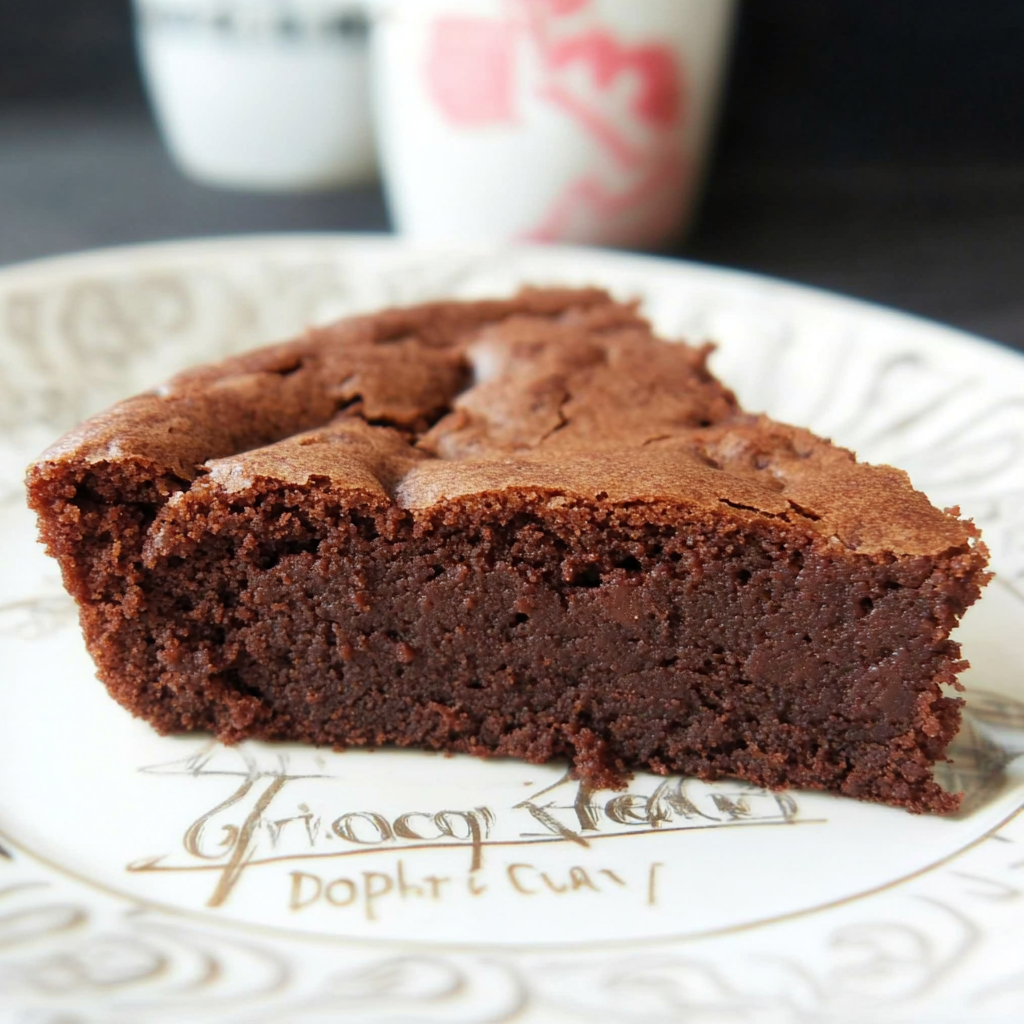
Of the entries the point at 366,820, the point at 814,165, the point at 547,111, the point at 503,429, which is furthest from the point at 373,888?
the point at 814,165

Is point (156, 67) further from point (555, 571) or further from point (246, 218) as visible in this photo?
point (555, 571)

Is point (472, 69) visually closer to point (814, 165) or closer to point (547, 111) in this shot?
point (547, 111)

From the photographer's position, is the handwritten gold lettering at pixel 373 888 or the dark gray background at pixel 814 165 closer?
the handwritten gold lettering at pixel 373 888

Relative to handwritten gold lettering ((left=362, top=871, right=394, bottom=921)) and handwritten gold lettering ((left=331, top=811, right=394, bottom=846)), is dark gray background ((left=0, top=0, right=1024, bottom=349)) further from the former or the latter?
handwritten gold lettering ((left=362, top=871, right=394, bottom=921))

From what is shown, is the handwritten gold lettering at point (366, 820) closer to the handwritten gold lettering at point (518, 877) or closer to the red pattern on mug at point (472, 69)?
the handwritten gold lettering at point (518, 877)

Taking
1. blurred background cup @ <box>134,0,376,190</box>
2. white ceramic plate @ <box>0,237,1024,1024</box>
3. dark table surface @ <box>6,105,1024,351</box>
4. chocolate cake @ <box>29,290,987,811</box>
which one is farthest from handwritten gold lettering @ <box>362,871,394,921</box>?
blurred background cup @ <box>134,0,376,190</box>

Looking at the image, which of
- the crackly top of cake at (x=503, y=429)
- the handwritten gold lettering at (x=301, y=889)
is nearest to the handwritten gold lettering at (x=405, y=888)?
the handwritten gold lettering at (x=301, y=889)

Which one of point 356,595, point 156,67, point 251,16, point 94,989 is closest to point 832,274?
point 251,16
